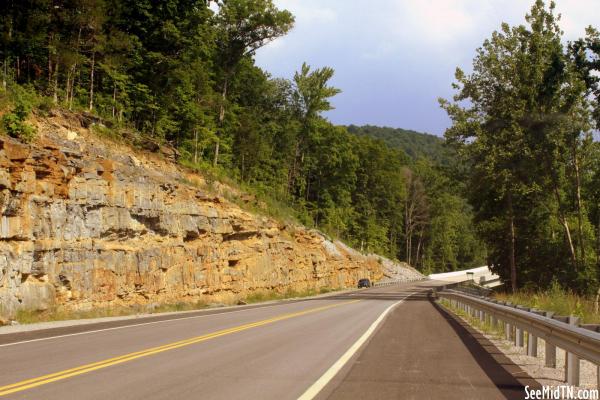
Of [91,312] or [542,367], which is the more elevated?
[542,367]

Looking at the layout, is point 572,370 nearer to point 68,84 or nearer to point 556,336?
point 556,336

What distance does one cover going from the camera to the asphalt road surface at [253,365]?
7168mm

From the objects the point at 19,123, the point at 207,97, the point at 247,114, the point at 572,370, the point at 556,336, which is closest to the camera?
the point at 572,370

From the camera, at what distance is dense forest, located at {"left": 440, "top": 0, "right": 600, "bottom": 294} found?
33125mm

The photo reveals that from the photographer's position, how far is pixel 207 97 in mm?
47312

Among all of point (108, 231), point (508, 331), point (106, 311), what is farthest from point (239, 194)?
point (508, 331)

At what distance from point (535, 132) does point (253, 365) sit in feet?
99.6

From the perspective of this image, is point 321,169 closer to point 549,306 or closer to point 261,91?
point 261,91

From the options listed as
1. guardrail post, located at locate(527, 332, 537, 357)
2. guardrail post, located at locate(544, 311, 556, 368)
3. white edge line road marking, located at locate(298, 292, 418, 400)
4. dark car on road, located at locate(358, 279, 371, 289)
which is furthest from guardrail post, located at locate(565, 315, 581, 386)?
dark car on road, located at locate(358, 279, 371, 289)

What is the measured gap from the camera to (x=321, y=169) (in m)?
82.1

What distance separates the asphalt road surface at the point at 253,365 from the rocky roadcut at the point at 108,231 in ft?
21.3

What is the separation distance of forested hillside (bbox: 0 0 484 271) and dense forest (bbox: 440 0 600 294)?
14.8 ft

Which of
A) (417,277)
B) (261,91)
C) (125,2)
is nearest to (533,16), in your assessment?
(125,2)

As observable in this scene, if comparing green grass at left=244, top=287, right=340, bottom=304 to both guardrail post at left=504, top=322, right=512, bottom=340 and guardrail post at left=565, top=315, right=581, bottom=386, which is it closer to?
guardrail post at left=504, top=322, right=512, bottom=340
